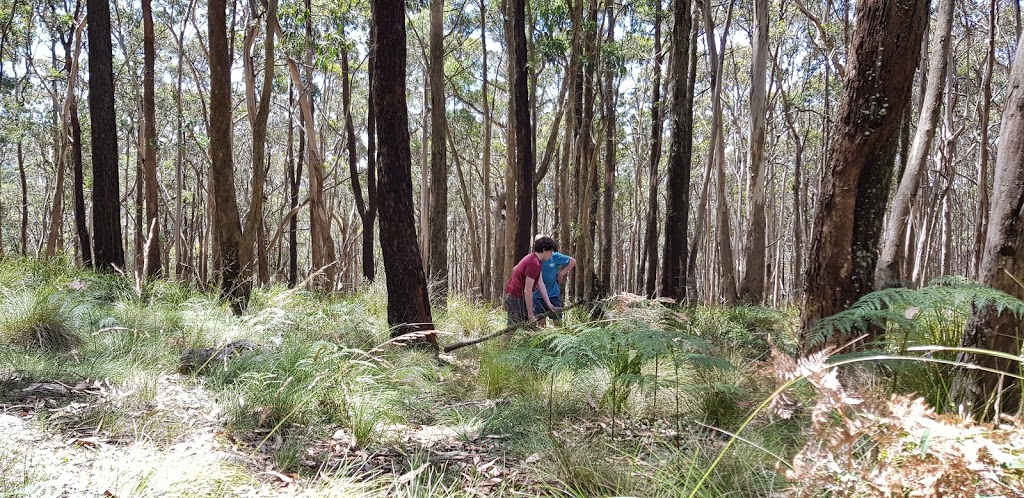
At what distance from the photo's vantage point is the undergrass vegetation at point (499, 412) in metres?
1.63

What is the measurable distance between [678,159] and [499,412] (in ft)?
21.9

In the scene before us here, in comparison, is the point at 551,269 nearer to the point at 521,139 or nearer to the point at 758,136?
the point at 521,139

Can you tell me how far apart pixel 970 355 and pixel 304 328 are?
5.03 metres

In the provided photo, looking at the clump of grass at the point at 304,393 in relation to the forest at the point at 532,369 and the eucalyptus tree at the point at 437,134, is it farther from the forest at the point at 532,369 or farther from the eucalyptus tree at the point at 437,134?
the eucalyptus tree at the point at 437,134

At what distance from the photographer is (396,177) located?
235 inches

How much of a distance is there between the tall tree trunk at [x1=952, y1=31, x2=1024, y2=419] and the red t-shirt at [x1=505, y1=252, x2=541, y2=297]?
4.41 metres

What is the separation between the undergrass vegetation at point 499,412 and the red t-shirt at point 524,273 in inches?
60.8

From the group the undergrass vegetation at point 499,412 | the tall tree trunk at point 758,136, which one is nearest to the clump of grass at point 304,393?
the undergrass vegetation at point 499,412

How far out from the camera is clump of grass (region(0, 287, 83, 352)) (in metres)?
4.71

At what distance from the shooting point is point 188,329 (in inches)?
211

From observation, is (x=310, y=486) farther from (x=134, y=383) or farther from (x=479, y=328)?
(x=479, y=328)

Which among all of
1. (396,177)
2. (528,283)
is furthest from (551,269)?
(396,177)

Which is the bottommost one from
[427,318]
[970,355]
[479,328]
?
[479,328]

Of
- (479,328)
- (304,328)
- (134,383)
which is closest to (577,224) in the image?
(479,328)
